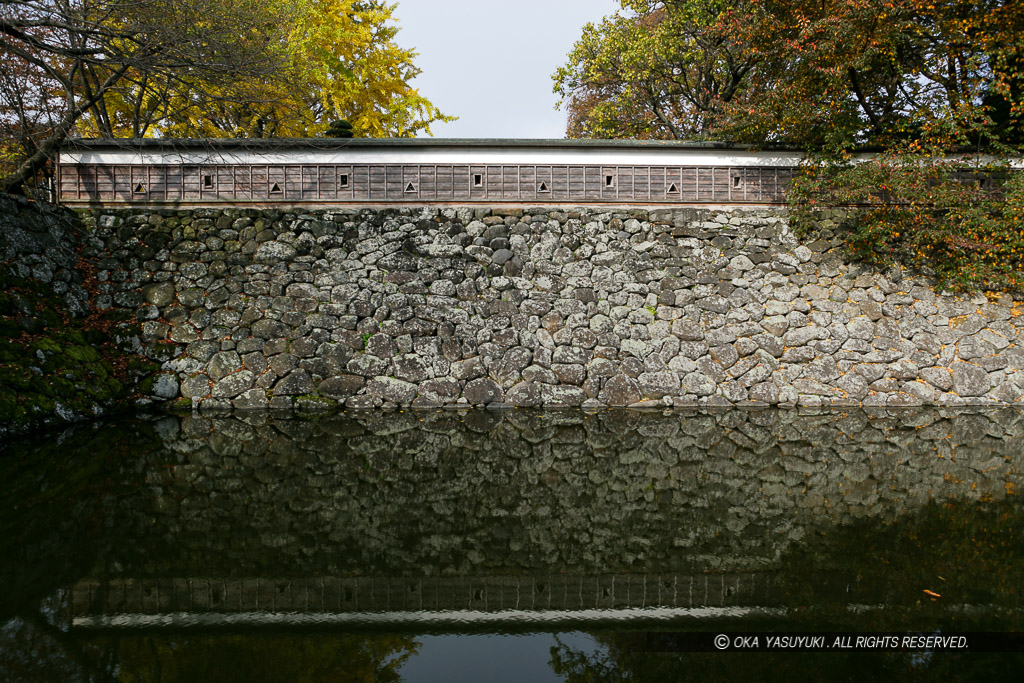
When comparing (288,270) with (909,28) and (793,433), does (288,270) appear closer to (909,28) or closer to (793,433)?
(793,433)

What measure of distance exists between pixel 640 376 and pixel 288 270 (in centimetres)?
665

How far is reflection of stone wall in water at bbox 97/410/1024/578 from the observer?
13.7 ft

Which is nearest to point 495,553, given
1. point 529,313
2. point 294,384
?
point 294,384

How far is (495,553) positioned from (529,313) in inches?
266

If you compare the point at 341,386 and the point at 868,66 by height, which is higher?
the point at 868,66

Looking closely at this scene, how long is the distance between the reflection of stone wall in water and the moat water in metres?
0.03

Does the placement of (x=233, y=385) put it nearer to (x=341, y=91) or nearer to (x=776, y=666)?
(x=776, y=666)

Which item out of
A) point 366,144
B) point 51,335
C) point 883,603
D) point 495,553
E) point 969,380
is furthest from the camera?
point 366,144

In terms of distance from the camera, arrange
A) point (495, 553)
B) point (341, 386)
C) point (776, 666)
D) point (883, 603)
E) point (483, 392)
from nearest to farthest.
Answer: point (776, 666), point (883, 603), point (495, 553), point (341, 386), point (483, 392)

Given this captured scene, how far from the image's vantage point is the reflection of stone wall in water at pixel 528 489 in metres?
4.17

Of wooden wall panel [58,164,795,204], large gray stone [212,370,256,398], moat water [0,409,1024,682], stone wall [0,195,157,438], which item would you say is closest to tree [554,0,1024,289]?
wooden wall panel [58,164,795,204]

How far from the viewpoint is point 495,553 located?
13.9 feet

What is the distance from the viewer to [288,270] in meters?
11.0

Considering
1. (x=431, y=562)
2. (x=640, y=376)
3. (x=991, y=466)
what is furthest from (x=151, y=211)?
(x=991, y=466)
